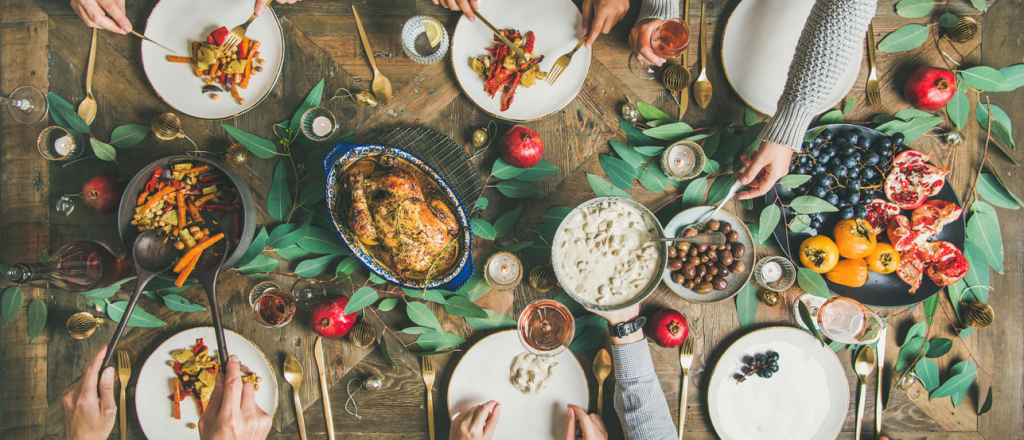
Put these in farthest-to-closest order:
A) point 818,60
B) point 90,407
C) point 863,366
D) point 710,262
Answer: point 863,366 → point 710,262 → point 90,407 → point 818,60

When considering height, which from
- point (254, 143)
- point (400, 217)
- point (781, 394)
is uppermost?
point (254, 143)

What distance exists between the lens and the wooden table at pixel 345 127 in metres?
1.66

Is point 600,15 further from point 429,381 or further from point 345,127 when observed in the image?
point 429,381

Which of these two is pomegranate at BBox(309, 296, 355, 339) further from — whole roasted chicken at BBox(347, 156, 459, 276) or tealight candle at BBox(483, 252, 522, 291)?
tealight candle at BBox(483, 252, 522, 291)

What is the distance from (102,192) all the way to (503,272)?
4.69 feet

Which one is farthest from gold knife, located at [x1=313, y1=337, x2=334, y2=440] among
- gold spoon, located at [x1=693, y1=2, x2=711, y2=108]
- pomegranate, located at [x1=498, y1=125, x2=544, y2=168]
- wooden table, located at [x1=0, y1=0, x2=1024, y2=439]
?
gold spoon, located at [x1=693, y1=2, x2=711, y2=108]

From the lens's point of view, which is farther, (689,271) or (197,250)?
(689,271)

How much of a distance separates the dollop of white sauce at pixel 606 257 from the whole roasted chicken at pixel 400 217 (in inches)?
15.2

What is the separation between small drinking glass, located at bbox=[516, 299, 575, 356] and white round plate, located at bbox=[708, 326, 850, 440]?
2.07 ft

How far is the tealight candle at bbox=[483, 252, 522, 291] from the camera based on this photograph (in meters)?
1.60

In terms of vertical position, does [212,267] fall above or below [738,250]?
below

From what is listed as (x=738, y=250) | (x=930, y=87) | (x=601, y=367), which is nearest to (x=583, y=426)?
(x=601, y=367)

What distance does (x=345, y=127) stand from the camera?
1.66 m

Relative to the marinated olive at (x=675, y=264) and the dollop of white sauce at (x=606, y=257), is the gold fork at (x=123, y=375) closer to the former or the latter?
the dollop of white sauce at (x=606, y=257)
